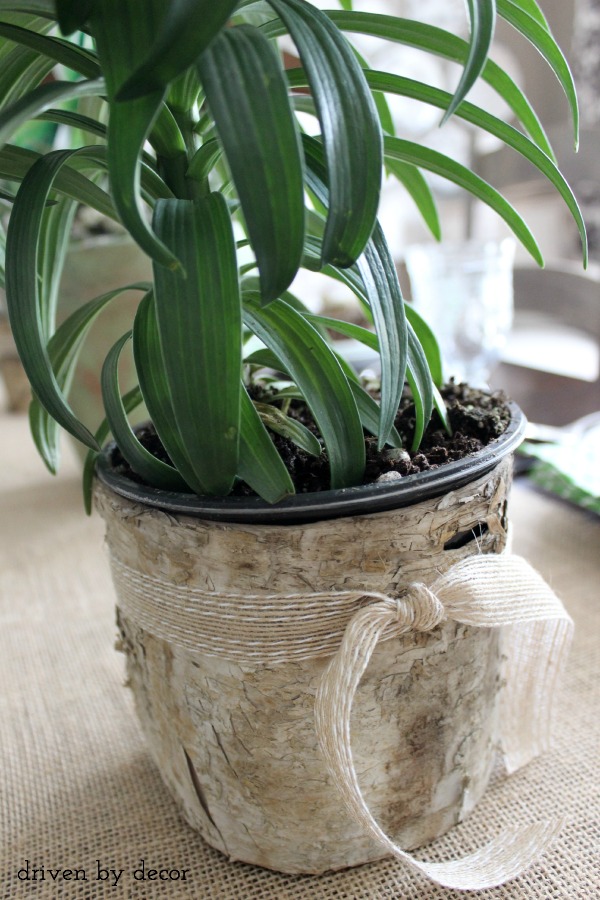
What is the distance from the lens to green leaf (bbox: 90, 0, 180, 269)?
1.23ft

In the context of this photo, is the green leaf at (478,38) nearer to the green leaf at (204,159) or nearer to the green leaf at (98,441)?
the green leaf at (204,159)

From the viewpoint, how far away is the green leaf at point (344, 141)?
1.26ft

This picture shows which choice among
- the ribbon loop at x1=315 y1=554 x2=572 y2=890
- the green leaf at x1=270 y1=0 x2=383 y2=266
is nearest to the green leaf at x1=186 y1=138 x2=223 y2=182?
the green leaf at x1=270 y1=0 x2=383 y2=266

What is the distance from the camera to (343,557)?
0.51 m

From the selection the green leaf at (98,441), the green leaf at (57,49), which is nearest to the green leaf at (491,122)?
the green leaf at (57,49)

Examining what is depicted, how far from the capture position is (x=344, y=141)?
0.39m

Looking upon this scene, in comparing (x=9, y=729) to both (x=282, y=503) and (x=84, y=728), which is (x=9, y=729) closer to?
(x=84, y=728)

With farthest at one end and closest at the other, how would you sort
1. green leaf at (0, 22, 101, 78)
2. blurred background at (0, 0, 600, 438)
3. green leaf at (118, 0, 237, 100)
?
blurred background at (0, 0, 600, 438) → green leaf at (0, 22, 101, 78) → green leaf at (118, 0, 237, 100)

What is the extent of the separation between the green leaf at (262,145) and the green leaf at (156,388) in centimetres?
16

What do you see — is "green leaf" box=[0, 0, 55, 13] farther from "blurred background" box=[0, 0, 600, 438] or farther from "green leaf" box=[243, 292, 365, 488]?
"blurred background" box=[0, 0, 600, 438]

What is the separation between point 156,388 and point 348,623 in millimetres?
219

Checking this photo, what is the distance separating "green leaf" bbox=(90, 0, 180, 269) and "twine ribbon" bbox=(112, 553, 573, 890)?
27 cm

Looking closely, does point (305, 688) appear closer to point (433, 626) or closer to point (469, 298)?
→ point (433, 626)

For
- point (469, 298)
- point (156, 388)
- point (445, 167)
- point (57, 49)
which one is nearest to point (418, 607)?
point (156, 388)
